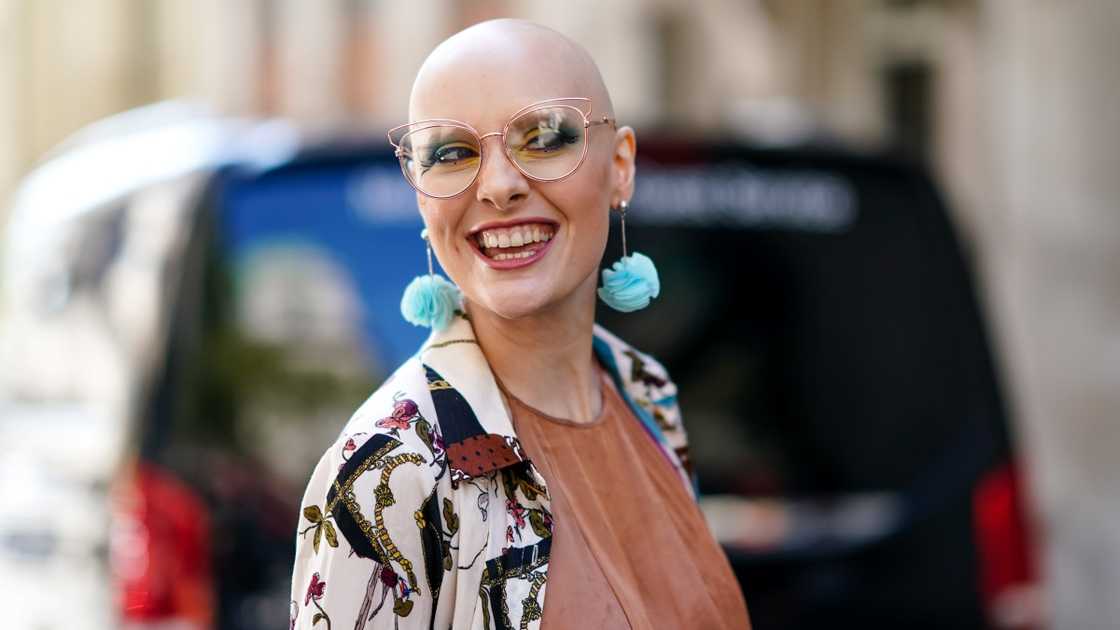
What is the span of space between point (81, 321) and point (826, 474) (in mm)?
1942

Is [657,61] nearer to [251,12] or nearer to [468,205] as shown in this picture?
[251,12]

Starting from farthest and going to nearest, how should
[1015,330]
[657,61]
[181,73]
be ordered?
[181,73], [657,61], [1015,330]

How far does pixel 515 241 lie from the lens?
1.77 metres

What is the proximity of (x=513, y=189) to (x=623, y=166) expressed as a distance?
0.75 feet

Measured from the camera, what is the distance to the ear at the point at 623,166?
189 centimetres

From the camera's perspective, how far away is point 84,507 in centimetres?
388

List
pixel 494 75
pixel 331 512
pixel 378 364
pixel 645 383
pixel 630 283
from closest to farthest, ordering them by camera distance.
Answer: pixel 331 512 < pixel 494 75 < pixel 630 283 < pixel 645 383 < pixel 378 364

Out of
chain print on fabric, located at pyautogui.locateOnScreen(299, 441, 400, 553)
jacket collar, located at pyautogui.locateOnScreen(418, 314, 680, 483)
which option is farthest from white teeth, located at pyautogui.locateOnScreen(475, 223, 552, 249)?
chain print on fabric, located at pyautogui.locateOnScreen(299, 441, 400, 553)

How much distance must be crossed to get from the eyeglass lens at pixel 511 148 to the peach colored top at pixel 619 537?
0.85ft

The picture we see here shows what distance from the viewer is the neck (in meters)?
1.83

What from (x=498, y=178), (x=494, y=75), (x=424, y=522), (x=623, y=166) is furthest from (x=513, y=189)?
(x=424, y=522)

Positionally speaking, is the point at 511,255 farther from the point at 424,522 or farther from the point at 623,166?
the point at 424,522

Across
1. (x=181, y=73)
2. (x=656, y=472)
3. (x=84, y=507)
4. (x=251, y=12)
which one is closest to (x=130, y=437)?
(x=84, y=507)

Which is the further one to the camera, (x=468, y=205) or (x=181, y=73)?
(x=181, y=73)
